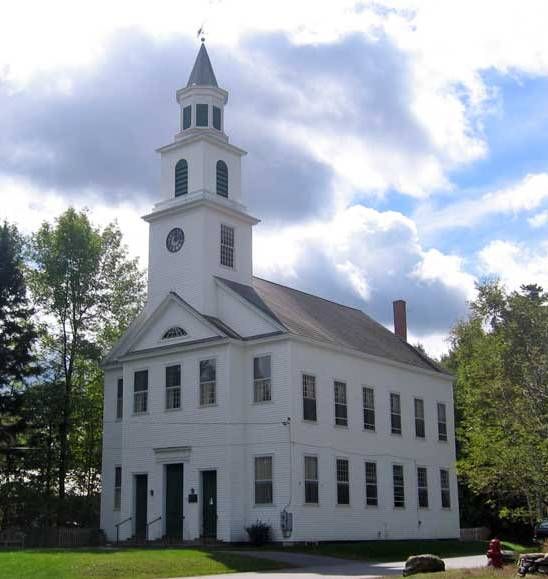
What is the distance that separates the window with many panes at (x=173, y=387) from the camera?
1372 inches

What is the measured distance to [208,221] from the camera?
36125 mm

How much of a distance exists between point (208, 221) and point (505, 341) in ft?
44.1

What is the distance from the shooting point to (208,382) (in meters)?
33.7

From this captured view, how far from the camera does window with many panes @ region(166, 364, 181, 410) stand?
114 ft

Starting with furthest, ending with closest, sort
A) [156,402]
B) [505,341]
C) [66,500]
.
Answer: [66,500], [156,402], [505,341]

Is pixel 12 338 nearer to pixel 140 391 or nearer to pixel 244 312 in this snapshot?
pixel 140 391

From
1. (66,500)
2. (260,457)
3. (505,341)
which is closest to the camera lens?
(505,341)

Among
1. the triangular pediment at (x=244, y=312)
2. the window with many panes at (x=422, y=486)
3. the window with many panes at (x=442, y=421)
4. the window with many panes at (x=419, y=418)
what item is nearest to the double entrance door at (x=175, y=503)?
the triangular pediment at (x=244, y=312)

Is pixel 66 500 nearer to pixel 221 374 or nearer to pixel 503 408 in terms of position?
pixel 221 374

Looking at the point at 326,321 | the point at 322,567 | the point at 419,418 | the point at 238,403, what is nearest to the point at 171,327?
the point at 238,403

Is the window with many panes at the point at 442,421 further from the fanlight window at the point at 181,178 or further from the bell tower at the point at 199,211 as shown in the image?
the fanlight window at the point at 181,178

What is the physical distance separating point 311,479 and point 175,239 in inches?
463

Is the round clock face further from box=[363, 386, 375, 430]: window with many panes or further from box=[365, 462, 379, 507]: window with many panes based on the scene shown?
box=[365, 462, 379, 507]: window with many panes

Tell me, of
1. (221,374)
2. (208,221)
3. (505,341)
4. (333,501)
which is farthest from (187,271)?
(505,341)
